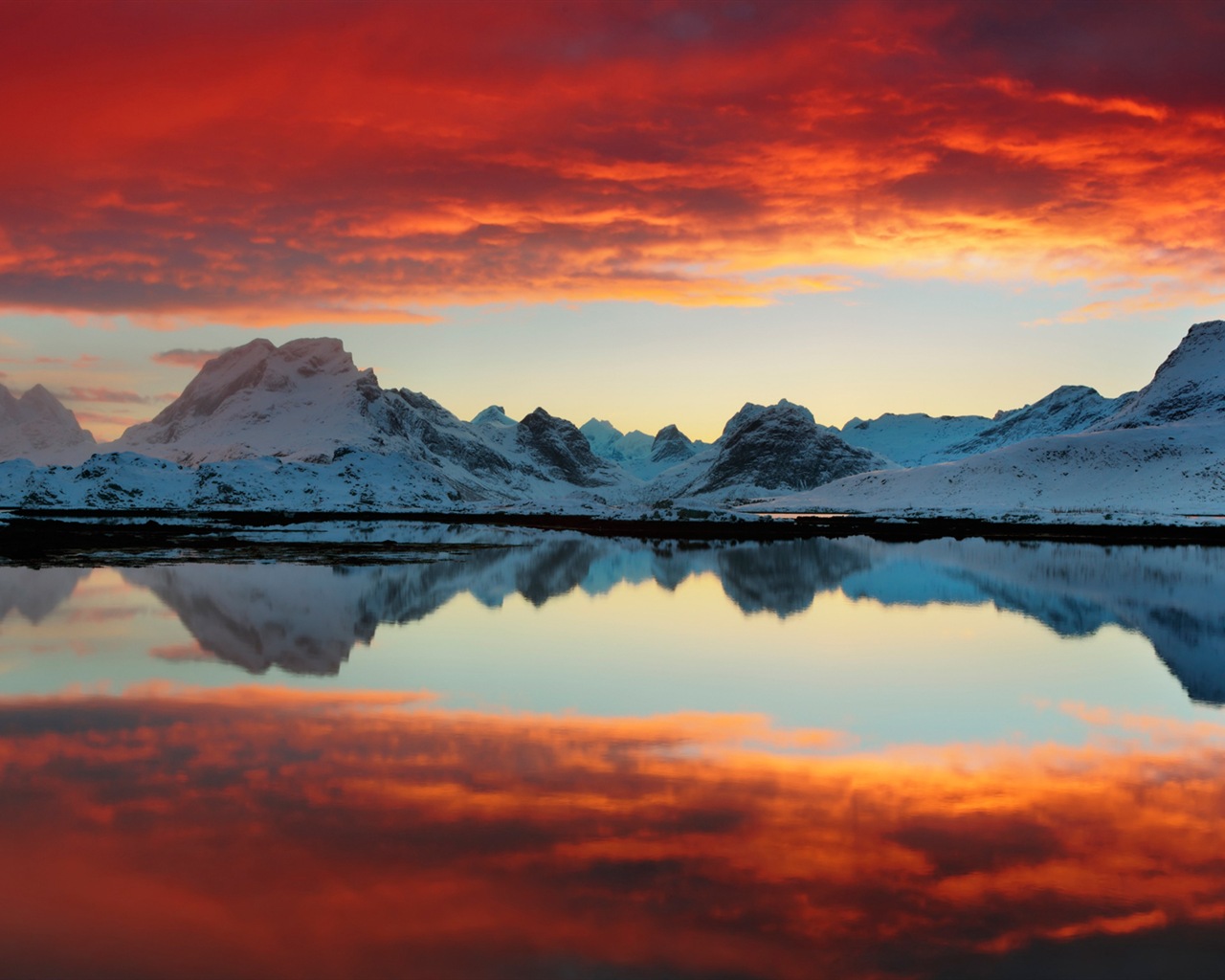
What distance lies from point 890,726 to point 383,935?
10780 mm

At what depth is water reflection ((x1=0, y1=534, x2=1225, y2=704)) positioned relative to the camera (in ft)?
89.5

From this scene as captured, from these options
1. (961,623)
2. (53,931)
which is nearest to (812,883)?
(53,931)

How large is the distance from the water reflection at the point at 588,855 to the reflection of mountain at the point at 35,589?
17.3 meters

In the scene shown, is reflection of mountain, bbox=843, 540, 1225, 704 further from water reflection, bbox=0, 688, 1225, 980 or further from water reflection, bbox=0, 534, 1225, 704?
water reflection, bbox=0, 688, 1225, 980

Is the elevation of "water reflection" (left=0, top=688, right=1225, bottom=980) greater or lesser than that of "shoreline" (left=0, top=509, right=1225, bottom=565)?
lesser

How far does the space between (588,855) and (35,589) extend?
111 feet

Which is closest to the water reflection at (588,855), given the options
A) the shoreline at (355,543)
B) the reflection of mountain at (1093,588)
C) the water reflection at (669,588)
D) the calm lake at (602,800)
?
the calm lake at (602,800)

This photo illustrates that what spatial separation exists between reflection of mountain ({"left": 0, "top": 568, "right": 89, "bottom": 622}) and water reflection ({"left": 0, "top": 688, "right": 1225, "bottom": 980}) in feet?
56.7

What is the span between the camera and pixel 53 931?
31.8 feet

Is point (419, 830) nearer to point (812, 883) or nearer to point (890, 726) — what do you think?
point (812, 883)

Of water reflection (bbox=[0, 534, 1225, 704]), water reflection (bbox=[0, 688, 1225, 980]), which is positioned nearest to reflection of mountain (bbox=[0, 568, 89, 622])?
water reflection (bbox=[0, 534, 1225, 704])

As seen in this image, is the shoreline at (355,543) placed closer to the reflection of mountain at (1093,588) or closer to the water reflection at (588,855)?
the reflection of mountain at (1093,588)

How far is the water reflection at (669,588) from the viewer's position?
2727 centimetres

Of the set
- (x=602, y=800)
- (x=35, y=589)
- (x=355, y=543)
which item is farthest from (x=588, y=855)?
(x=355, y=543)
